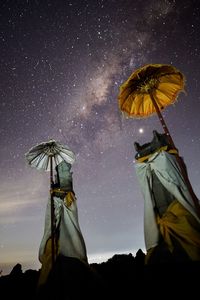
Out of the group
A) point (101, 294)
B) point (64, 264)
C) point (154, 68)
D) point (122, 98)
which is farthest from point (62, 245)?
point (154, 68)

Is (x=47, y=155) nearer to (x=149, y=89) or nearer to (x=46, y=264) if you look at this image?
(x=46, y=264)

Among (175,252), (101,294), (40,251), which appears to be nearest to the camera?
(175,252)

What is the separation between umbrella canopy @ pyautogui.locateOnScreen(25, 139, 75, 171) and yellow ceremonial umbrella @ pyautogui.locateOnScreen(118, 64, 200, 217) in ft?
9.86

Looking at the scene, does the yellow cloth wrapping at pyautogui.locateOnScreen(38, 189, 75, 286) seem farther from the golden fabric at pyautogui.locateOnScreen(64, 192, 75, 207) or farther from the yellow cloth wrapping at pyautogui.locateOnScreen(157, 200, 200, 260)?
the yellow cloth wrapping at pyautogui.locateOnScreen(157, 200, 200, 260)

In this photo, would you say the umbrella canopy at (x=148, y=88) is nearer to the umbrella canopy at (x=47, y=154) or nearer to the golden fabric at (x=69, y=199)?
the umbrella canopy at (x=47, y=154)

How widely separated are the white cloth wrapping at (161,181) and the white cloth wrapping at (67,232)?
298 centimetres

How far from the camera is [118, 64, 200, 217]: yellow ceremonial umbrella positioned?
6.67 metres

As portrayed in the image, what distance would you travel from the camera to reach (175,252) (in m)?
5.44

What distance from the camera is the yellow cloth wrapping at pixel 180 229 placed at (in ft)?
17.1

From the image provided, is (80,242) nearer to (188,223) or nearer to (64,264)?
(64,264)

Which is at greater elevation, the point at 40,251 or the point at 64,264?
the point at 40,251

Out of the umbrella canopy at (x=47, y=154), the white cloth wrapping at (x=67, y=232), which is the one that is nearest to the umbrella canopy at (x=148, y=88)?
the umbrella canopy at (x=47, y=154)

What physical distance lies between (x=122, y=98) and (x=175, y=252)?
14.8 feet

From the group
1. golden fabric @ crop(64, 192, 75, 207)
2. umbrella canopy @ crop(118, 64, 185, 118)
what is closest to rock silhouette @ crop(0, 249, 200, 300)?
golden fabric @ crop(64, 192, 75, 207)
